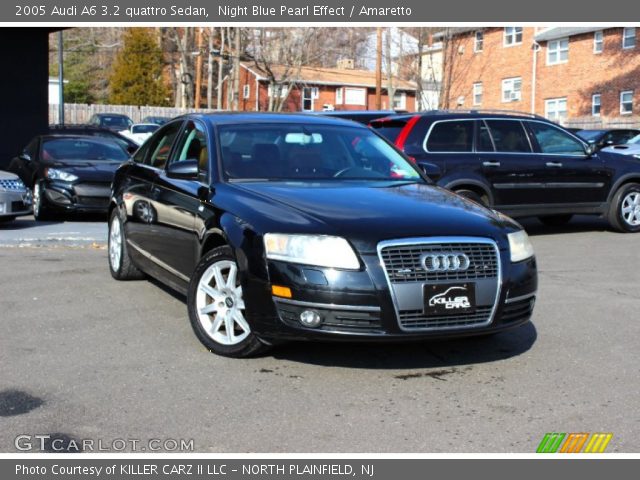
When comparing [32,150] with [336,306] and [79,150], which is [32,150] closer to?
[79,150]

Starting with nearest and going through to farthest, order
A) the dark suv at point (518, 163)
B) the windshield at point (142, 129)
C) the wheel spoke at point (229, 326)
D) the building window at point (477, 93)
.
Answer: the wheel spoke at point (229, 326) < the dark suv at point (518, 163) < the windshield at point (142, 129) < the building window at point (477, 93)

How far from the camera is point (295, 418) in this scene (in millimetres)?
4582

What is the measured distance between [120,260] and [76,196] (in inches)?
212

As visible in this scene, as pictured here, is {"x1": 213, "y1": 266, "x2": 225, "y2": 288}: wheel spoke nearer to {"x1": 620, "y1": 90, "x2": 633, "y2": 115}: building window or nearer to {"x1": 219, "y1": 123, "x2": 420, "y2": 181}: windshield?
{"x1": 219, "y1": 123, "x2": 420, "y2": 181}: windshield

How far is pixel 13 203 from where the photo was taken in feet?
40.2

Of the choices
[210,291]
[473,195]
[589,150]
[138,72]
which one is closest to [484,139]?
[473,195]

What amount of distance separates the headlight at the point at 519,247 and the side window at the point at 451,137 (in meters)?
5.83

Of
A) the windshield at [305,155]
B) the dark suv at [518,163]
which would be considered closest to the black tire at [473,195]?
the dark suv at [518,163]

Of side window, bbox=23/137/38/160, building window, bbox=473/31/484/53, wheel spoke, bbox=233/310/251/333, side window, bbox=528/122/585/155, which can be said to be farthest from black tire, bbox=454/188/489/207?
building window, bbox=473/31/484/53

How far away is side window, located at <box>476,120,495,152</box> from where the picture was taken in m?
11.9

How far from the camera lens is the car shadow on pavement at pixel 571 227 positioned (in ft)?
43.3

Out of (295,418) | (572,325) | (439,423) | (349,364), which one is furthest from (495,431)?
(572,325)

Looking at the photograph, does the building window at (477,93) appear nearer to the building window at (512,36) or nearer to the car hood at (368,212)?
the building window at (512,36)

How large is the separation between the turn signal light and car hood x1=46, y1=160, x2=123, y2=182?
868 cm
